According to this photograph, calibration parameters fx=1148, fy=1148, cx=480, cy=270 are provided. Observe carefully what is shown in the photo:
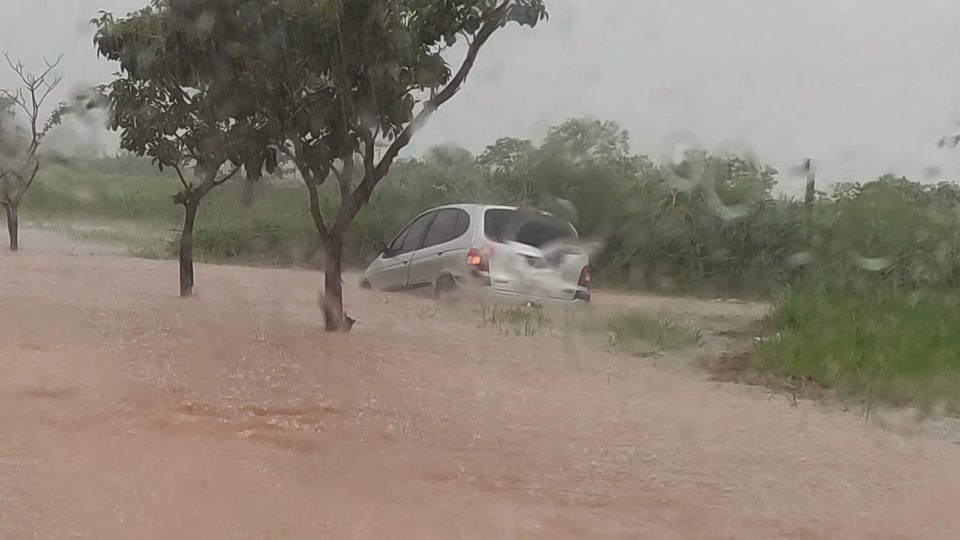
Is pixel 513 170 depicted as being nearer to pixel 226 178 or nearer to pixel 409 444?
pixel 226 178

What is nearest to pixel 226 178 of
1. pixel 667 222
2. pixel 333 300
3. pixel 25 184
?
pixel 333 300

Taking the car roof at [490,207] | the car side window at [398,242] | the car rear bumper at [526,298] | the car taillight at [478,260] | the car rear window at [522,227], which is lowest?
the car rear bumper at [526,298]

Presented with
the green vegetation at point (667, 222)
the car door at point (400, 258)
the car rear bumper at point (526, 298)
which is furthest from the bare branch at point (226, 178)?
the car rear bumper at point (526, 298)

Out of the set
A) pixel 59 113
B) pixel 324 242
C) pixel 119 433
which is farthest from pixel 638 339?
pixel 59 113

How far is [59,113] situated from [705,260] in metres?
6.59

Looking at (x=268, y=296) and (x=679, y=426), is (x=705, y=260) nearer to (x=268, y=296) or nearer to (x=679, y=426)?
(x=268, y=296)

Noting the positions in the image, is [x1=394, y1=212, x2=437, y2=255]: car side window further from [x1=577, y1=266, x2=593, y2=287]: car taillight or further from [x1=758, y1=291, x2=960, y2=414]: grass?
[x1=758, y1=291, x2=960, y2=414]: grass

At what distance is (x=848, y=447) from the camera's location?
19.9ft

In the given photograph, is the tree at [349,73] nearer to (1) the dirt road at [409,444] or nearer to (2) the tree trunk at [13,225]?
(1) the dirt road at [409,444]

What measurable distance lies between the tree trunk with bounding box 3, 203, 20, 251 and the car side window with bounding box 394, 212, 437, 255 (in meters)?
6.16

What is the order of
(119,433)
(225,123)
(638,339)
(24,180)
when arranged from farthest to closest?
1. (24,180)
2. (638,339)
3. (225,123)
4. (119,433)

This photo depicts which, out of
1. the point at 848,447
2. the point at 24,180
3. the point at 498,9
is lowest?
the point at 848,447

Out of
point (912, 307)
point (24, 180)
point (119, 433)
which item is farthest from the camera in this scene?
point (24, 180)

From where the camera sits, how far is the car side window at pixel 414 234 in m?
10.2
